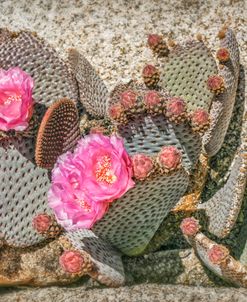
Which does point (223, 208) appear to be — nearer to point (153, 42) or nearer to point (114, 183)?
point (114, 183)

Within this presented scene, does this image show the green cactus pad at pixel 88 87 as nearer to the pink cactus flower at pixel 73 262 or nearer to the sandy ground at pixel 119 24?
the sandy ground at pixel 119 24

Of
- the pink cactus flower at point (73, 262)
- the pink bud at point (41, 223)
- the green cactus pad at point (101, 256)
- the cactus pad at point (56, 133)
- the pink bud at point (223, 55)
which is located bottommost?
the green cactus pad at point (101, 256)

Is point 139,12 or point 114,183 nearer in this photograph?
point 114,183

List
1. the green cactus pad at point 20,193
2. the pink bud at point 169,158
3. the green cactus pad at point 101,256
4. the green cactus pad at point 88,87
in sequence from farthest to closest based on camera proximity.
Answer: the green cactus pad at point 88,87, the green cactus pad at point 20,193, the green cactus pad at point 101,256, the pink bud at point 169,158

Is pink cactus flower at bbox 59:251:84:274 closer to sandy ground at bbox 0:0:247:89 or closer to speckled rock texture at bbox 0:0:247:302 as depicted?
speckled rock texture at bbox 0:0:247:302

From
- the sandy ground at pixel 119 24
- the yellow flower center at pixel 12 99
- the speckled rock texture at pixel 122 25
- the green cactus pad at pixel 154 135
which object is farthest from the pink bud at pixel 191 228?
the sandy ground at pixel 119 24

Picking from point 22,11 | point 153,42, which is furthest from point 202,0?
point 22,11

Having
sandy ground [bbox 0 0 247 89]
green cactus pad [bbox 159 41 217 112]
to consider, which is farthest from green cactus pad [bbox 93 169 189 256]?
sandy ground [bbox 0 0 247 89]
